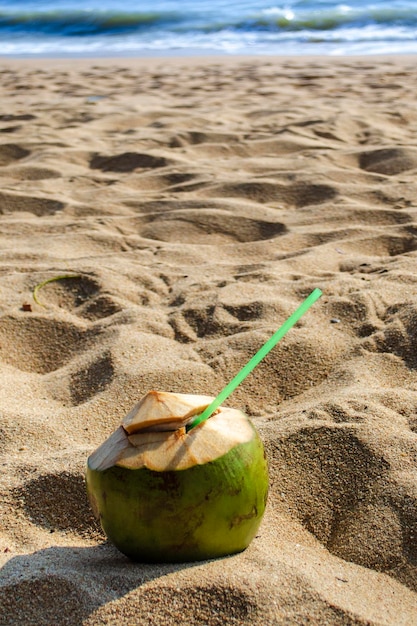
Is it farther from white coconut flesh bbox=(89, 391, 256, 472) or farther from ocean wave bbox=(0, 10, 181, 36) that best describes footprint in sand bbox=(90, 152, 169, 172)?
ocean wave bbox=(0, 10, 181, 36)

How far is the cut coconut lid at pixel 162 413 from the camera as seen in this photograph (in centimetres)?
104

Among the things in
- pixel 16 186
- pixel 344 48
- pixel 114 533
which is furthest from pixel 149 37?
pixel 114 533

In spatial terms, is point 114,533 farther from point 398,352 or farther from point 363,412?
point 398,352

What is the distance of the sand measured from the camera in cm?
107

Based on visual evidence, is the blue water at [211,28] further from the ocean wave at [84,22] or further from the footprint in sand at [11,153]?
the footprint in sand at [11,153]

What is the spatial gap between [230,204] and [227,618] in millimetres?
2137

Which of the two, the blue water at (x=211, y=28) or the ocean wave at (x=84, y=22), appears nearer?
the blue water at (x=211, y=28)

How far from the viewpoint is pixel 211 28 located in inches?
441

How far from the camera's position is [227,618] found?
1.03 meters

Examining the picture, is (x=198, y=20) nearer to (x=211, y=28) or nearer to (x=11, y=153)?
(x=211, y=28)

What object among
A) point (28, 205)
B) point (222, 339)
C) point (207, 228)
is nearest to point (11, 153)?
point (28, 205)

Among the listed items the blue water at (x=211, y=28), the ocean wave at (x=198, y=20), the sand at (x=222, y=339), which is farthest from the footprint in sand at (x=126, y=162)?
the ocean wave at (x=198, y=20)

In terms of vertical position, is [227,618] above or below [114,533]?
below

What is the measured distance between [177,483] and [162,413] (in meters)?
0.10
